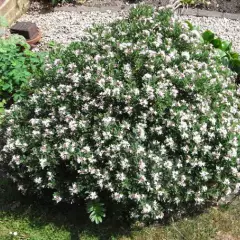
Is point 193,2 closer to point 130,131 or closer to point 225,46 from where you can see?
point 225,46

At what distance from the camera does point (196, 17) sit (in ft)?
22.2

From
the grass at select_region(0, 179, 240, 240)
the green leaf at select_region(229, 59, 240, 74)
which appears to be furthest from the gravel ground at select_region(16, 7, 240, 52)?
the grass at select_region(0, 179, 240, 240)

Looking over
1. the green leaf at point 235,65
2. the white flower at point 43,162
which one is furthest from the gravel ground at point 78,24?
the white flower at point 43,162

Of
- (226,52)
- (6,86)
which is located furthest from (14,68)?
(226,52)

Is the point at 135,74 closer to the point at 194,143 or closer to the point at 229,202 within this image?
the point at 194,143

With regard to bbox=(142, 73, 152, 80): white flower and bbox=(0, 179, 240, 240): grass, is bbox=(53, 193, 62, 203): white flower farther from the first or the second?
bbox=(142, 73, 152, 80): white flower

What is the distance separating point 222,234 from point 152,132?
117 centimetres

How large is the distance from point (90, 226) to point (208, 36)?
2.70 metres

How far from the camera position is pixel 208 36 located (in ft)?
18.6

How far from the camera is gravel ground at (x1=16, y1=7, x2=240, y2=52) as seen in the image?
6.43 m

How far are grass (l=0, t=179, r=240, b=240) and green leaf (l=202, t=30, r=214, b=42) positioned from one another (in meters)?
2.08

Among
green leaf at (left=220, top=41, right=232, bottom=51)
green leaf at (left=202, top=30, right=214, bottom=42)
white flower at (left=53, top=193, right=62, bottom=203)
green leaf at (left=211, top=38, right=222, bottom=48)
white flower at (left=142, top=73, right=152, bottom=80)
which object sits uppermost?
white flower at (left=142, top=73, right=152, bottom=80)

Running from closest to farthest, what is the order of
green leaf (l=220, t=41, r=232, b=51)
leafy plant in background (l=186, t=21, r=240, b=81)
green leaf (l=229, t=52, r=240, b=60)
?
leafy plant in background (l=186, t=21, r=240, b=81) < green leaf (l=229, t=52, r=240, b=60) < green leaf (l=220, t=41, r=232, b=51)

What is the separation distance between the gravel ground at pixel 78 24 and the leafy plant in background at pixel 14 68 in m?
0.93
